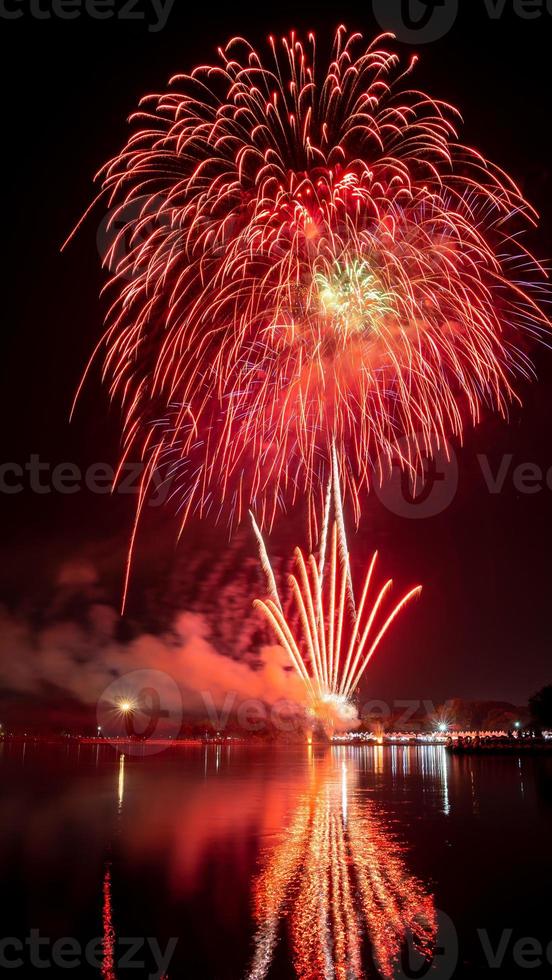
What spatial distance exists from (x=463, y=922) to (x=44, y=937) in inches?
213

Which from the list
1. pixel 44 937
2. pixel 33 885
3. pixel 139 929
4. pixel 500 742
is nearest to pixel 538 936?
pixel 139 929

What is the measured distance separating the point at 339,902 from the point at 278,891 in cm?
123

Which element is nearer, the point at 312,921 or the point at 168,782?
the point at 312,921

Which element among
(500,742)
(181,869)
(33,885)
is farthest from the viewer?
(500,742)

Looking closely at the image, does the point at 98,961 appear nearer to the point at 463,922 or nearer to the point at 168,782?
the point at 463,922

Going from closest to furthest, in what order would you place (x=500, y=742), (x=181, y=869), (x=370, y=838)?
1. (x=181, y=869)
2. (x=370, y=838)
3. (x=500, y=742)

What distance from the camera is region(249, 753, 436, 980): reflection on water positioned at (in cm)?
930

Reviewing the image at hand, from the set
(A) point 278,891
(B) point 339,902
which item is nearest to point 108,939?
(A) point 278,891

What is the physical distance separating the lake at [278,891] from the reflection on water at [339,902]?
0.03 metres

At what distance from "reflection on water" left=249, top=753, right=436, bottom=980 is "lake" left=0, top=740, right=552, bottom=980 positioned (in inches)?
1.4

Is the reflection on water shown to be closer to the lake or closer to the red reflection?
the lake

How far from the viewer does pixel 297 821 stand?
2144 cm

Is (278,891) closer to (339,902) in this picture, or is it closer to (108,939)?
(339,902)

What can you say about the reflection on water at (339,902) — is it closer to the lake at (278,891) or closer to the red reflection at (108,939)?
the lake at (278,891)
